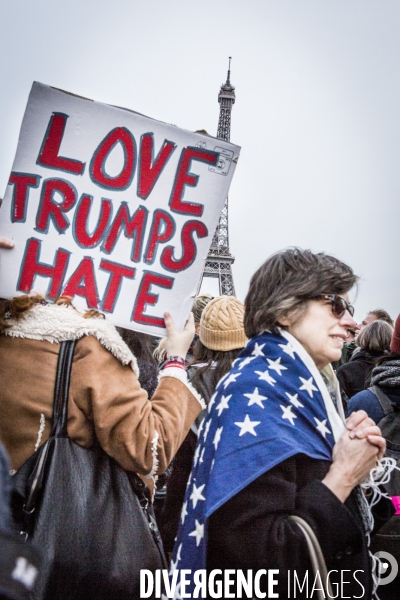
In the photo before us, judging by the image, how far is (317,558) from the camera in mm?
1713

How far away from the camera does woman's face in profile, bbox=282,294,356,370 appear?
85.2 inches

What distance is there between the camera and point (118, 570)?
1870mm

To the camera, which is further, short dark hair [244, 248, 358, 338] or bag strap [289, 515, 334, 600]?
short dark hair [244, 248, 358, 338]

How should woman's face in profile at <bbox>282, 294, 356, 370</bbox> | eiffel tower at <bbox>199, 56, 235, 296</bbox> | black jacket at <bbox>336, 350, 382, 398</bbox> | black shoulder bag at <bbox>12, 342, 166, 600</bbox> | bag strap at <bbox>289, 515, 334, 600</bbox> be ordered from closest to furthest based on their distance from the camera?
bag strap at <bbox>289, 515, 334, 600</bbox> → black shoulder bag at <bbox>12, 342, 166, 600</bbox> → woman's face in profile at <bbox>282, 294, 356, 370</bbox> → black jacket at <bbox>336, 350, 382, 398</bbox> → eiffel tower at <bbox>199, 56, 235, 296</bbox>

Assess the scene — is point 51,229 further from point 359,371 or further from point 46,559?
point 359,371

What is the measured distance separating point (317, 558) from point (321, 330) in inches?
31.9

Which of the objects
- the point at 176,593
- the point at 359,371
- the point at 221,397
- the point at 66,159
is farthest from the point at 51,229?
the point at 359,371

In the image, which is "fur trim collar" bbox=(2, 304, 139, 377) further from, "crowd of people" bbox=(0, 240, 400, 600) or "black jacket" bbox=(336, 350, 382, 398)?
"black jacket" bbox=(336, 350, 382, 398)

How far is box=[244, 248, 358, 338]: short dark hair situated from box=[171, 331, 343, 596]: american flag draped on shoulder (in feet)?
0.35

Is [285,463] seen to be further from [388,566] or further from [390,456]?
[390,456]

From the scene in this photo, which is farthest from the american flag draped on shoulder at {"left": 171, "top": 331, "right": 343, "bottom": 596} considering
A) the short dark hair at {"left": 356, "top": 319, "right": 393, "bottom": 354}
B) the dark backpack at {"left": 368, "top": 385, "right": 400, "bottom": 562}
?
the short dark hair at {"left": 356, "top": 319, "right": 393, "bottom": 354}

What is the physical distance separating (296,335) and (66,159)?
111 centimetres

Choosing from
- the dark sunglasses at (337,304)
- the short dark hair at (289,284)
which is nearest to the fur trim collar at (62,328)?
the short dark hair at (289,284)

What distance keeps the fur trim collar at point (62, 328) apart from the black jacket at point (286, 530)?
0.64 metres
